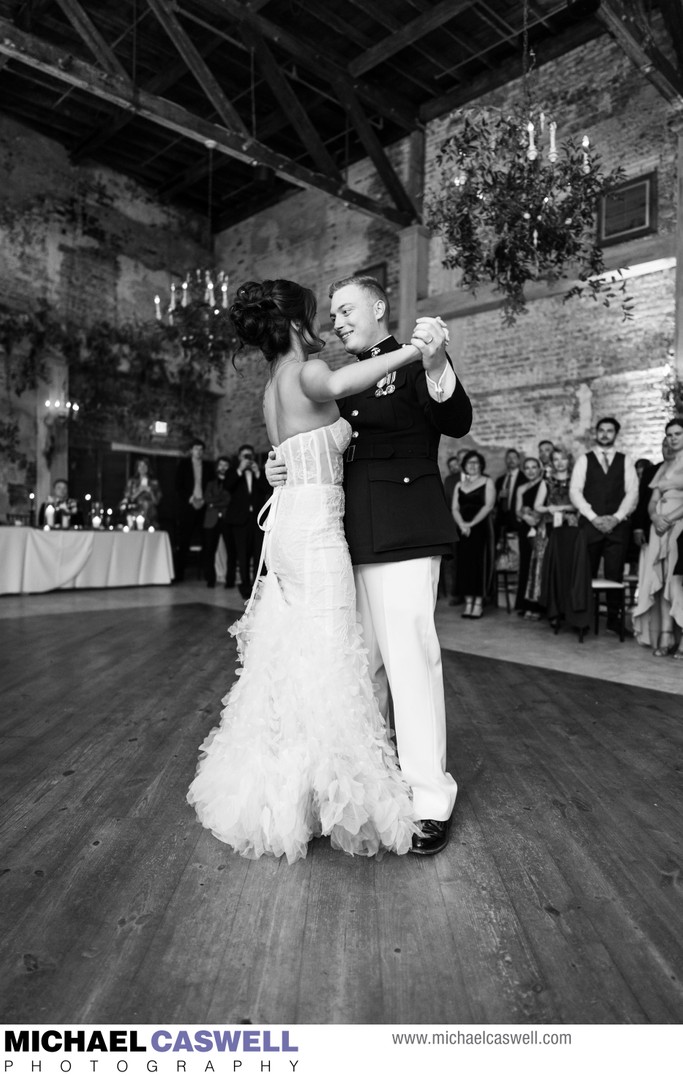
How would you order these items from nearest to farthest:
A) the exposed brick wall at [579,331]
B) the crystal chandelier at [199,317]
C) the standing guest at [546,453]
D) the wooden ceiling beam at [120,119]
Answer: the standing guest at [546,453] < the exposed brick wall at [579,331] < the wooden ceiling beam at [120,119] < the crystal chandelier at [199,317]

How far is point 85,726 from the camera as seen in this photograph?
2.80 m

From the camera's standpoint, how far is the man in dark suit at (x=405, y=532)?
1.79 meters

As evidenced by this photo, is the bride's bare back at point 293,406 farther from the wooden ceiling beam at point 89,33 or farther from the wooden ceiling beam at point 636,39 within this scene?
the wooden ceiling beam at point 89,33

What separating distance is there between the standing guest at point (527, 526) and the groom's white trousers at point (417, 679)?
4612 mm

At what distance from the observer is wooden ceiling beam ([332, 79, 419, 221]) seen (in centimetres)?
834

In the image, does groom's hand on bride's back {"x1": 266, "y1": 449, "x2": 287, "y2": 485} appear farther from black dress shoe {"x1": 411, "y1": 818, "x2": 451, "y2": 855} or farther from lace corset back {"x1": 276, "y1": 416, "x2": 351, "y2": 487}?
black dress shoe {"x1": 411, "y1": 818, "x2": 451, "y2": 855}

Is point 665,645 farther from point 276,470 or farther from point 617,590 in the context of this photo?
point 276,470

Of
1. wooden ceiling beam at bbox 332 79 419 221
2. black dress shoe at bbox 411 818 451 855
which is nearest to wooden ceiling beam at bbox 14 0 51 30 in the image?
wooden ceiling beam at bbox 332 79 419 221

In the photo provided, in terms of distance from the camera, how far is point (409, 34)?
7.57 meters

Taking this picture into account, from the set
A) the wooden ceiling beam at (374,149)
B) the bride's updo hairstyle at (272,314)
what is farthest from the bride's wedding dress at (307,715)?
the wooden ceiling beam at (374,149)

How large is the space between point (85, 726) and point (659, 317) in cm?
676

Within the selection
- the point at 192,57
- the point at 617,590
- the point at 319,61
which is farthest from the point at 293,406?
the point at 319,61

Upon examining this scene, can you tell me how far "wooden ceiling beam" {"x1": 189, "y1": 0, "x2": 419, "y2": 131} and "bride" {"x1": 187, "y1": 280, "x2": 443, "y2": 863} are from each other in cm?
691

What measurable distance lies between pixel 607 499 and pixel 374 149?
5814 millimetres
